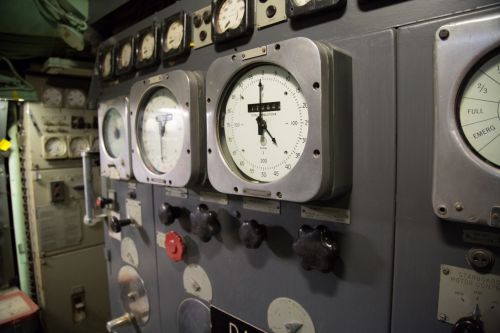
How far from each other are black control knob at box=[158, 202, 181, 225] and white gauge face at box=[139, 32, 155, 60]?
2.10 feet

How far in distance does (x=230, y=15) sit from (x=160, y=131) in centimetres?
50

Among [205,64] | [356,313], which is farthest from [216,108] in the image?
[356,313]

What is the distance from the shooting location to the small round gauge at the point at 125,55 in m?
1.38

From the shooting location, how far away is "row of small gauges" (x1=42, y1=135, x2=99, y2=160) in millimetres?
2524

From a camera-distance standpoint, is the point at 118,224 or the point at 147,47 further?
the point at 118,224

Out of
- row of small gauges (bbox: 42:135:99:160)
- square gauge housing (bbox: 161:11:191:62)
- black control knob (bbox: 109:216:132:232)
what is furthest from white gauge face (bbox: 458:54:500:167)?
row of small gauges (bbox: 42:135:99:160)

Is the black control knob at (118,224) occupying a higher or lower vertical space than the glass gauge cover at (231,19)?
lower

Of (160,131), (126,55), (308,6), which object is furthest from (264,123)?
(126,55)

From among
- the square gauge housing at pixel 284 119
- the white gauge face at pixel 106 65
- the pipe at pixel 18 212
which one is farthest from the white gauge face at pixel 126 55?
the pipe at pixel 18 212

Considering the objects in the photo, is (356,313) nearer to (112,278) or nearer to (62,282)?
(112,278)

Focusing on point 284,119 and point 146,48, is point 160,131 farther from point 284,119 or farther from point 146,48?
point 284,119

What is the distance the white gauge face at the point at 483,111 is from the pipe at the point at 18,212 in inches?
122

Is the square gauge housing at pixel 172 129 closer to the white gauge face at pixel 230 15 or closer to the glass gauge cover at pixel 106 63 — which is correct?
the white gauge face at pixel 230 15

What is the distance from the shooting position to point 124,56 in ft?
4.68
